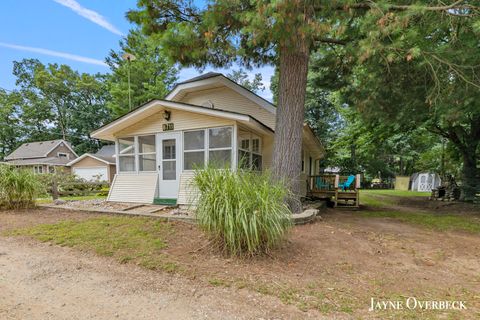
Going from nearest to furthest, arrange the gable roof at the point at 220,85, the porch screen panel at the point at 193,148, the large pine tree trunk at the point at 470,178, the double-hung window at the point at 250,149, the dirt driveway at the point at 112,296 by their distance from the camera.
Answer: the dirt driveway at the point at 112,296
the porch screen panel at the point at 193,148
the double-hung window at the point at 250,149
the gable roof at the point at 220,85
the large pine tree trunk at the point at 470,178

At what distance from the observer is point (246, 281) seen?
9.02 ft

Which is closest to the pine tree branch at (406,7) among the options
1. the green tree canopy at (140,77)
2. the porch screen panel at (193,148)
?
the porch screen panel at (193,148)

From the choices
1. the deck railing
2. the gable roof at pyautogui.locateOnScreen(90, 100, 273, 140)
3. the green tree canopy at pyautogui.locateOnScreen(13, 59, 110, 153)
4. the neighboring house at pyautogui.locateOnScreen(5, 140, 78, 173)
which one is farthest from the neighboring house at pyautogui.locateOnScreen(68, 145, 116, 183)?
the deck railing

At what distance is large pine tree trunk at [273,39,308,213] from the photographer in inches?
224

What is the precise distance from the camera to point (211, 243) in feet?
11.9

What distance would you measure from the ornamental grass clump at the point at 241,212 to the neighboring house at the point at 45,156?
28.3m

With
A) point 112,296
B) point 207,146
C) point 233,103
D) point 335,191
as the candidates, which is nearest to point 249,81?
point 233,103

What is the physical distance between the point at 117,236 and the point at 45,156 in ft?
99.5

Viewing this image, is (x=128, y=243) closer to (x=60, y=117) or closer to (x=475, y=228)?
(x=475, y=228)

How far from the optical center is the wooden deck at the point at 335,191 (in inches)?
349

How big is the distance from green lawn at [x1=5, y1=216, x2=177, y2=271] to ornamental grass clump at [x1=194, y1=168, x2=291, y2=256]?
31.7 inches

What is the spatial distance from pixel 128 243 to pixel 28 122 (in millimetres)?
42556

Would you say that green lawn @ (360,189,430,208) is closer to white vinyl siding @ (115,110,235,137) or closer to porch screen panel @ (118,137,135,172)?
white vinyl siding @ (115,110,235,137)

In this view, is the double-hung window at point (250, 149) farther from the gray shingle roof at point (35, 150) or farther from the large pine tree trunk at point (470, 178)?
the gray shingle roof at point (35, 150)
